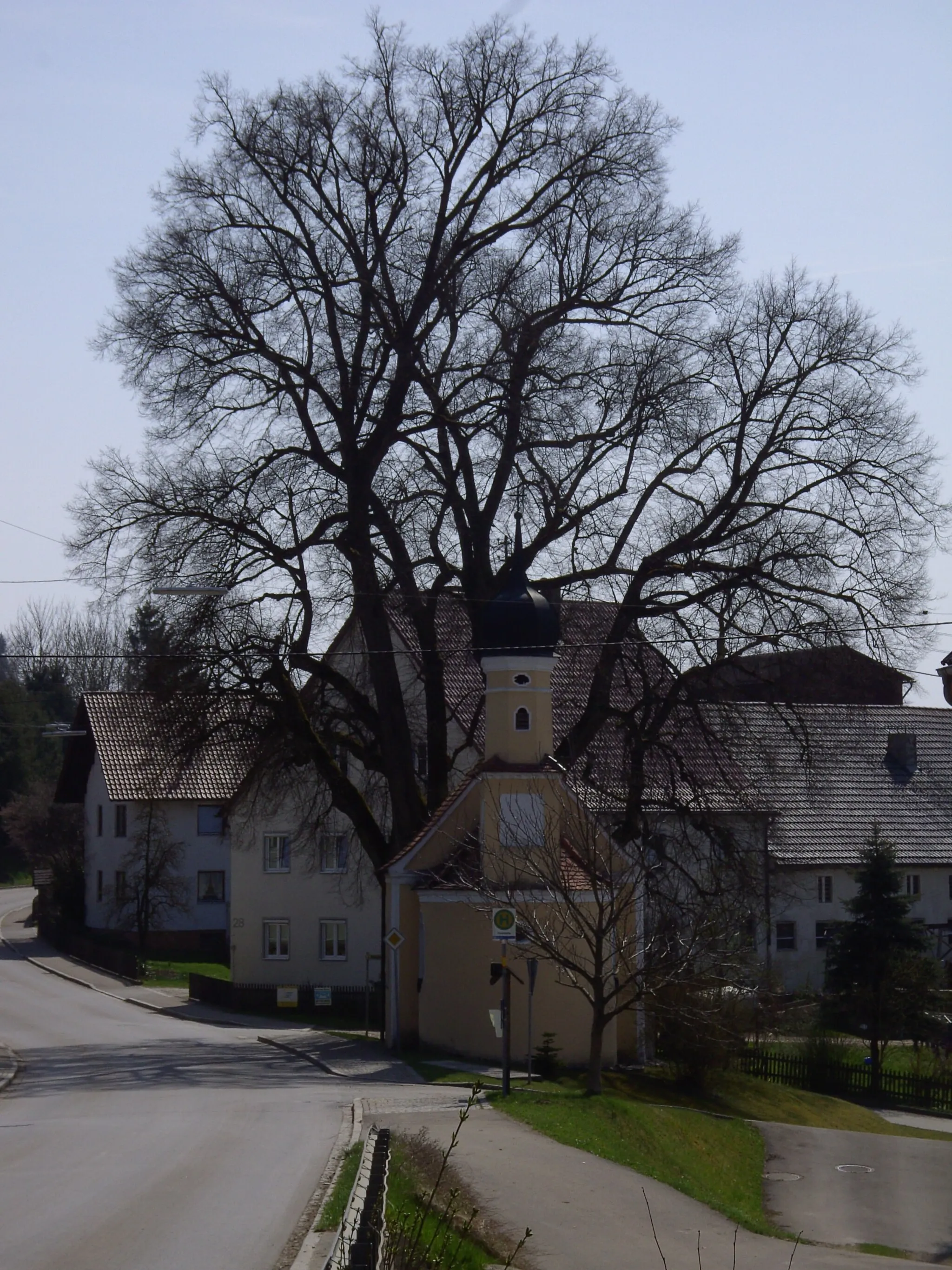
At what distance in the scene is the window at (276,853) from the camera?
47750 millimetres

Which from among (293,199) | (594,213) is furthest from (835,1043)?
(293,199)

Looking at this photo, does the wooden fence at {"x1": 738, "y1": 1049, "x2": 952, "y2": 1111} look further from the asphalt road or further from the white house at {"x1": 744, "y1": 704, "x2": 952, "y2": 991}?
the asphalt road

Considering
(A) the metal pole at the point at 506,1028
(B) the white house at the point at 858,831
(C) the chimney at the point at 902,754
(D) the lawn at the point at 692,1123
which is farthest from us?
(C) the chimney at the point at 902,754

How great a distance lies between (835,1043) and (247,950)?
21.3 meters

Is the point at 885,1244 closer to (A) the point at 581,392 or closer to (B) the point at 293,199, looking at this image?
(A) the point at 581,392

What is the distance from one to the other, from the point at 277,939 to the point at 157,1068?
2072 centimetres

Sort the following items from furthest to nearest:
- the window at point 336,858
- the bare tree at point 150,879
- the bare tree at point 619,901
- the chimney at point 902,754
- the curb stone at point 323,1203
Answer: the bare tree at point 150,879 → the chimney at point 902,754 → the window at point 336,858 → the bare tree at point 619,901 → the curb stone at point 323,1203

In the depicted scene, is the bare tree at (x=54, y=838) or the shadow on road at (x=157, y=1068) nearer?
the shadow on road at (x=157, y=1068)

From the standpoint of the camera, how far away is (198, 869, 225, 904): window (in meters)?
59.0

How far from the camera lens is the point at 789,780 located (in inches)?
1741

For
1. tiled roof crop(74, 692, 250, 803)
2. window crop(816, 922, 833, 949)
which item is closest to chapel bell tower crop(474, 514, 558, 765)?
tiled roof crop(74, 692, 250, 803)

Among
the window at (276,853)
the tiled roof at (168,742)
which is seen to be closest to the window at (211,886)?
the window at (276,853)

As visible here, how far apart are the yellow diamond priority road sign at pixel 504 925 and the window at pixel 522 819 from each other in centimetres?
452

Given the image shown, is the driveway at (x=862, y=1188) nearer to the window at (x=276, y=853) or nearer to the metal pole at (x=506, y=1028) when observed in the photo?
the metal pole at (x=506, y=1028)
